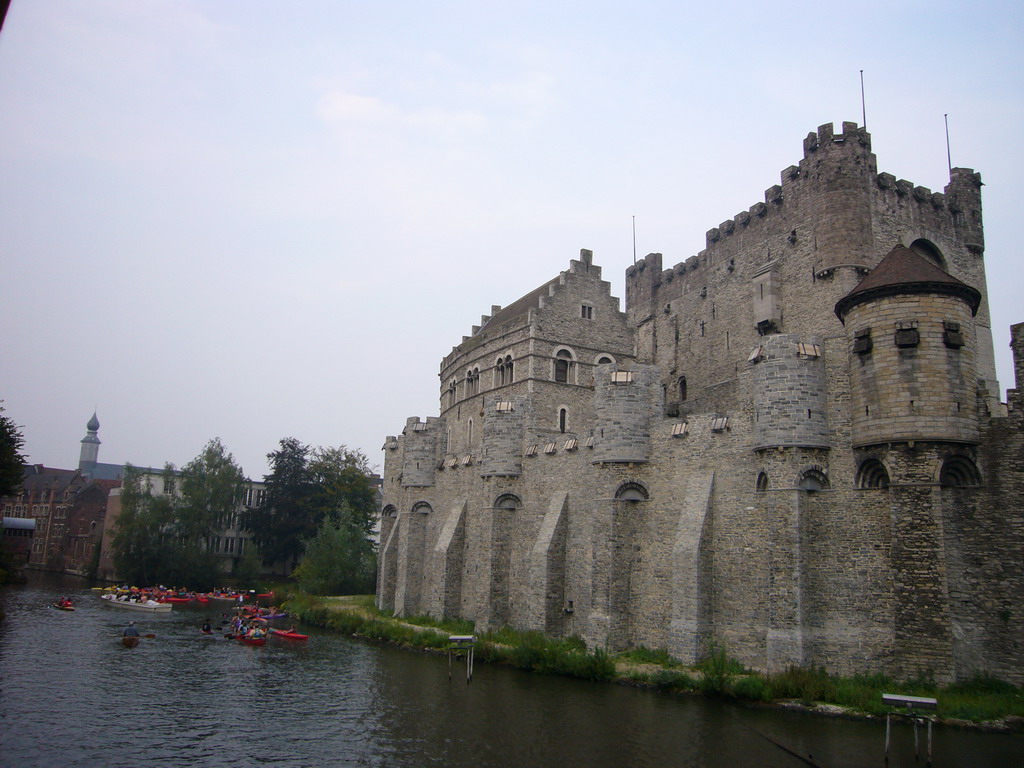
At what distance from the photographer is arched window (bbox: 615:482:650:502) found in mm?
26281

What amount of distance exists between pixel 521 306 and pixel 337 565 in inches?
823

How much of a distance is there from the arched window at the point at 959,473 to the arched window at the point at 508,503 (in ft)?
56.6

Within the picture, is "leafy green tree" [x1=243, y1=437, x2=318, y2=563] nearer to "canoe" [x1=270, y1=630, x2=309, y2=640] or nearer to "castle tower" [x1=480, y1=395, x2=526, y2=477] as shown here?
"canoe" [x1=270, y1=630, x2=309, y2=640]

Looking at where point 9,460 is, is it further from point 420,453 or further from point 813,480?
point 813,480

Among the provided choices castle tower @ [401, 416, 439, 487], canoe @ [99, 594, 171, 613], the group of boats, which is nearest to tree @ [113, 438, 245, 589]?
the group of boats

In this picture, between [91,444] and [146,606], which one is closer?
[146,606]

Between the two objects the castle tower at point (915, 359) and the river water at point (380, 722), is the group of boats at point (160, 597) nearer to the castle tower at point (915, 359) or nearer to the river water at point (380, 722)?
the river water at point (380, 722)

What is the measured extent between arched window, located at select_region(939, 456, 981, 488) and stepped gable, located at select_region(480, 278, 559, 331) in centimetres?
2221

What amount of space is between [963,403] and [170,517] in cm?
5615

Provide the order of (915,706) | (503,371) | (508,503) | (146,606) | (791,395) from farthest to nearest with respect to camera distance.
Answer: (146,606), (503,371), (508,503), (791,395), (915,706)

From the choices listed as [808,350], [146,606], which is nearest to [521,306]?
[808,350]

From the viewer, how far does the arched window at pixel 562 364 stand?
3834 centimetres

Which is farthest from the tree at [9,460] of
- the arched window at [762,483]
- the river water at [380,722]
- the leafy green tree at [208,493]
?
the arched window at [762,483]

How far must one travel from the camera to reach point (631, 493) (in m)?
26.4
